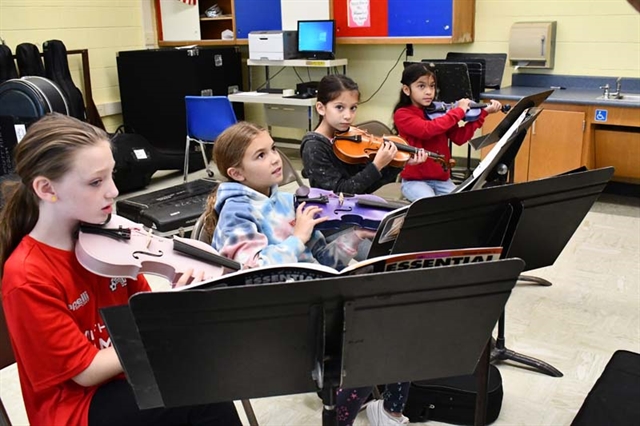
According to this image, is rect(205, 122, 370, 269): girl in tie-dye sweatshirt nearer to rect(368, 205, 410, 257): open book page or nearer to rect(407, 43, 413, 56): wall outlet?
rect(368, 205, 410, 257): open book page

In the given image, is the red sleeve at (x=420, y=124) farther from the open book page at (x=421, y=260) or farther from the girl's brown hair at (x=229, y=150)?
the open book page at (x=421, y=260)

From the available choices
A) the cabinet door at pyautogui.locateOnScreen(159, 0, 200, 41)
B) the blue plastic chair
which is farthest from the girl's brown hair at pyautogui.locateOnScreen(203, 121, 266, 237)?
the cabinet door at pyautogui.locateOnScreen(159, 0, 200, 41)

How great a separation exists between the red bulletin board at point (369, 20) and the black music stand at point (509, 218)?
3539 mm

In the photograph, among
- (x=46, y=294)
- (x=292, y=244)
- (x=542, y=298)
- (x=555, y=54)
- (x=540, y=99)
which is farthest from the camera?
(x=555, y=54)

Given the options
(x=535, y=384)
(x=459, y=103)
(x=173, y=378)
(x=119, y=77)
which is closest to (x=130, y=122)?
(x=119, y=77)

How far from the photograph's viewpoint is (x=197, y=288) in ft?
3.32

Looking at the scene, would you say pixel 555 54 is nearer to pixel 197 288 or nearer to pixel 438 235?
pixel 438 235

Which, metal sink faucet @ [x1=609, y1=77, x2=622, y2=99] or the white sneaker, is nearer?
the white sneaker

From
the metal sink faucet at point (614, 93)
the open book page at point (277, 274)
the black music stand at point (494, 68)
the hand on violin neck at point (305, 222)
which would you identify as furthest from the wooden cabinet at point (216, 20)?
the open book page at point (277, 274)

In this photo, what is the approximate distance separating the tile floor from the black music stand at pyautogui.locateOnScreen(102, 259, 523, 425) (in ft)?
3.41

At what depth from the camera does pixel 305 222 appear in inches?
70.7

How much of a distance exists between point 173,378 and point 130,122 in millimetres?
5063

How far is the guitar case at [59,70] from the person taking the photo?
5.04 metres

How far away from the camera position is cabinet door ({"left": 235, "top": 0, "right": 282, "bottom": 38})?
557 centimetres
